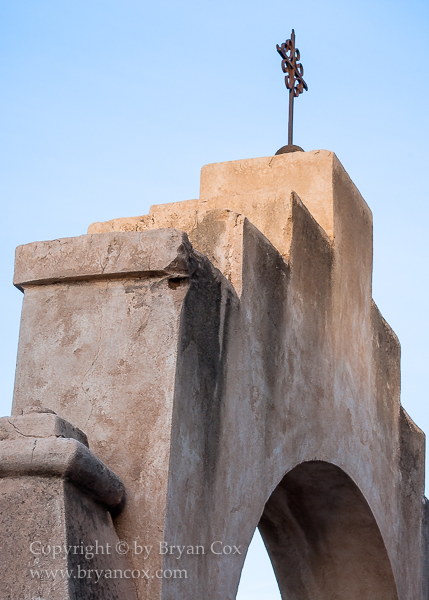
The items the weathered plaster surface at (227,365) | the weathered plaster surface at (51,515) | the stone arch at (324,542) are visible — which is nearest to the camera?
the weathered plaster surface at (51,515)

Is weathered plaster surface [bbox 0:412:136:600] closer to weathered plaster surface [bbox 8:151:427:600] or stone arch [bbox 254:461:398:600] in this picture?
weathered plaster surface [bbox 8:151:427:600]

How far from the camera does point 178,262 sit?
308cm

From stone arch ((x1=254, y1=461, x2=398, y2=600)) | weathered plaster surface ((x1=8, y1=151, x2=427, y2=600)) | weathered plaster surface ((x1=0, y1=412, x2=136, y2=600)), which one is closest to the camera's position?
weathered plaster surface ((x1=0, y1=412, x2=136, y2=600))

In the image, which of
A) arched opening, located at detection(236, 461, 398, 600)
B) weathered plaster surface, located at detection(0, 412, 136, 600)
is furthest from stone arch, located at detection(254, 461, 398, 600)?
weathered plaster surface, located at detection(0, 412, 136, 600)

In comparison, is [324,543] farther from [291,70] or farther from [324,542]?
[291,70]

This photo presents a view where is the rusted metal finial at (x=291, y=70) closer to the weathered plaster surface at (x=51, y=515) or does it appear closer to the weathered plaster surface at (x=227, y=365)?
the weathered plaster surface at (x=227, y=365)

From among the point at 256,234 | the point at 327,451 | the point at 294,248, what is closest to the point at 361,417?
the point at 327,451

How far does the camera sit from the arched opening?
16.0 feet

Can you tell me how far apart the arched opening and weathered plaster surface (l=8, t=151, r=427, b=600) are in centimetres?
1

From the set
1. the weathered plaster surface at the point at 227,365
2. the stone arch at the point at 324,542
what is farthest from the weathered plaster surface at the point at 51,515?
the stone arch at the point at 324,542

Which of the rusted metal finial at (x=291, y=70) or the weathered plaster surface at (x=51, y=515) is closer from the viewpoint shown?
the weathered plaster surface at (x=51, y=515)

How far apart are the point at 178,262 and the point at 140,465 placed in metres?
0.70

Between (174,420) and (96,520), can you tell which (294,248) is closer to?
(174,420)

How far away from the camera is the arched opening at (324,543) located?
4.88m
